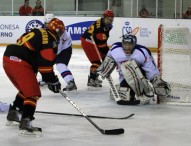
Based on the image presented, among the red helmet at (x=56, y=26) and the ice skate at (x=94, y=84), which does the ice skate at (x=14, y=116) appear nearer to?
the red helmet at (x=56, y=26)

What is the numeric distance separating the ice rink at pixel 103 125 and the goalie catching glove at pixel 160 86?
143 mm

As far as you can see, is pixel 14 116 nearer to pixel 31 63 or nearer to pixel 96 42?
pixel 31 63

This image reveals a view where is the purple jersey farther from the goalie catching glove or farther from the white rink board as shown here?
the white rink board

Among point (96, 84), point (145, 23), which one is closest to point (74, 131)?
point (96, 84)

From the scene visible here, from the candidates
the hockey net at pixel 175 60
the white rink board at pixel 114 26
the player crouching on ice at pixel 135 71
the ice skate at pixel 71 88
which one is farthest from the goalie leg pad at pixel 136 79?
the white rink board at pixel 114 26

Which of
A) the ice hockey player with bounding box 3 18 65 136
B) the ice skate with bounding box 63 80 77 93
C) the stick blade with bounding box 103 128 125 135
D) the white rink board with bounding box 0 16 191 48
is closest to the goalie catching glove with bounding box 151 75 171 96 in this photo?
the ice skate with bounding box 63 80 77 93

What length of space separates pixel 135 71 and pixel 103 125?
43.8 inches

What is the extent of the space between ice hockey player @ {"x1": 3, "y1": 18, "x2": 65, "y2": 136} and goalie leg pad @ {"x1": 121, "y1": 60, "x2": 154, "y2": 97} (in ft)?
5.06

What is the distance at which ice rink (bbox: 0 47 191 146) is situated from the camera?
3.66 meters

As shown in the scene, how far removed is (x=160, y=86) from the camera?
5.18 meters

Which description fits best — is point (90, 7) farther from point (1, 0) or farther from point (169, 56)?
point (169, 56)

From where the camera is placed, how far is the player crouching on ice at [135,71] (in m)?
5.23

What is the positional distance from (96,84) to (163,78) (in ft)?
4.79

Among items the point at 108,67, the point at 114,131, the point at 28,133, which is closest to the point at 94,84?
the point at 108,67
